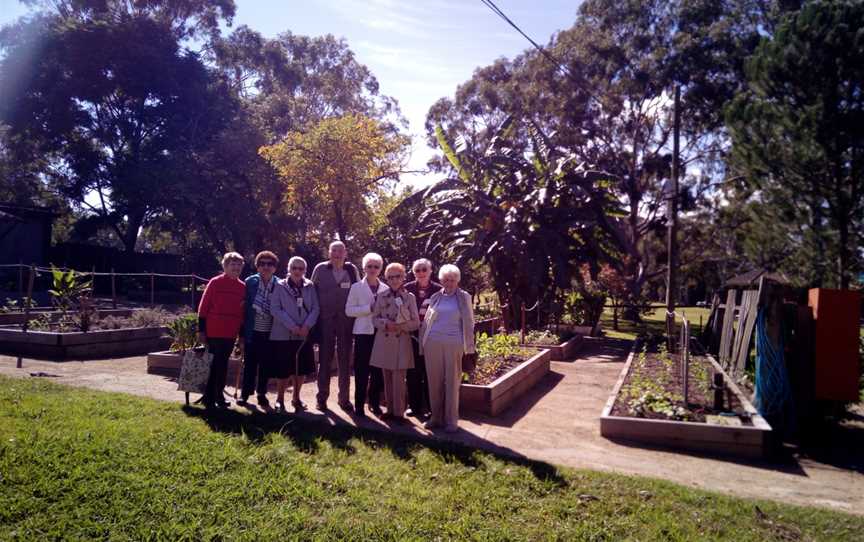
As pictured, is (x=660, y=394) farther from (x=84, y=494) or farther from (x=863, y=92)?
(x=863, y=92)

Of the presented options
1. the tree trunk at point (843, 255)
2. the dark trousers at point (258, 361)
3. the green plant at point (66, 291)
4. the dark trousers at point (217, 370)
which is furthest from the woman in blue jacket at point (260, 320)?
the tree trunk at point (843, 255)

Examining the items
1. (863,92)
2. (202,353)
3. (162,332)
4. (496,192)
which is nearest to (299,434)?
(202,353)

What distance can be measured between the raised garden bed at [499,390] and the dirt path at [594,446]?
14cm

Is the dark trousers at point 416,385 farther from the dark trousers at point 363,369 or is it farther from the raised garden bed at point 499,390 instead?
the raised garden bed at point 499,390

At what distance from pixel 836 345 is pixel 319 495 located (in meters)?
5.54

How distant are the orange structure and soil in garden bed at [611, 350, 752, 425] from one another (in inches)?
35.0

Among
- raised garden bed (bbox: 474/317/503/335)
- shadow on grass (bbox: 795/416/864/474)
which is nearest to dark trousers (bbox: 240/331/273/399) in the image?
shadow on grass (bbox: 795/416/864/474)

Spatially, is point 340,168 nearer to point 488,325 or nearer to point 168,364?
point 488,325

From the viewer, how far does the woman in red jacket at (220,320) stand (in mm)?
6875

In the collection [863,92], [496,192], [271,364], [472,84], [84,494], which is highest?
[472,84]

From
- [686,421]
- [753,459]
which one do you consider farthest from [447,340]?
[753,459]

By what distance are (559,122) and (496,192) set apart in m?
A: 15.0

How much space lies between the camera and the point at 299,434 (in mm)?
5910

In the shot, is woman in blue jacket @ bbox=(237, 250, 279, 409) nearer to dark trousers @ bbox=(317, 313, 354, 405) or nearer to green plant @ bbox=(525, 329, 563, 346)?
dark trousers @ bbox=(317, 313, 354, 405)
